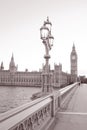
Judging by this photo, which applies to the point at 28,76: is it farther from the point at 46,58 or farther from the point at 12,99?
the point at 46,58

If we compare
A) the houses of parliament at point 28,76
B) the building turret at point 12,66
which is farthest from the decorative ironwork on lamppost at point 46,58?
the building turret at point 12,66

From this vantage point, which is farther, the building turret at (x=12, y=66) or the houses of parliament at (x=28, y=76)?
the building turret at (x=12, y=66)

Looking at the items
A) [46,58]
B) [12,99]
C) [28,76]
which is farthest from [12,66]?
[46,58]

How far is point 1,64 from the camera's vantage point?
167 metres

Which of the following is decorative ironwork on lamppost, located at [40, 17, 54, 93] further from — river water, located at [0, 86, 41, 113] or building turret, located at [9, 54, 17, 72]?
building turret, located at [9, 54, 17, 72]

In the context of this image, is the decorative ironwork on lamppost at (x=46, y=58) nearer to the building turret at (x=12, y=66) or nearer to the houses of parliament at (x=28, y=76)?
the houses of parliament at (x=28, y=76)

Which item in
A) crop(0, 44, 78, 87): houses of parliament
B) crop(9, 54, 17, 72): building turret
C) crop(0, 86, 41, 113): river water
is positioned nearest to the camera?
crop(0, 86, 41, 113): river water

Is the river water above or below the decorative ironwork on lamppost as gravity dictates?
below

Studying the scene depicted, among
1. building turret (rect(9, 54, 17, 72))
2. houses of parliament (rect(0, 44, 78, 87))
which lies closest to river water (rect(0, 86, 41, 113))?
houses of parliament (rect(0, 44, 78, 87))

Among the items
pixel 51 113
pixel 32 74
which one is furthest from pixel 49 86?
pixel 32 74

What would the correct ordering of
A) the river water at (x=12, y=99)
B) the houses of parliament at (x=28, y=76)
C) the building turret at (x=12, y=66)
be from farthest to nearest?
1. the building turret at (x=12, y=66)
2. the houses of parliament at (x=28, y=76)
3. the river water at (x=12, y=99)

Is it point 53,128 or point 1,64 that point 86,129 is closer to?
point 53,128

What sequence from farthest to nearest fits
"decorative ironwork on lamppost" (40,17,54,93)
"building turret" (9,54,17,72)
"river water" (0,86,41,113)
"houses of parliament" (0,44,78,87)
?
"building turret" (9,54,17,72)
"houses of parliament" (0,44,78,87)
"river water" (0,86,41,113)
"decorative ironwork on lamppost" (40,17,54,93)

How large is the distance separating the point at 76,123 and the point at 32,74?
131 metres
